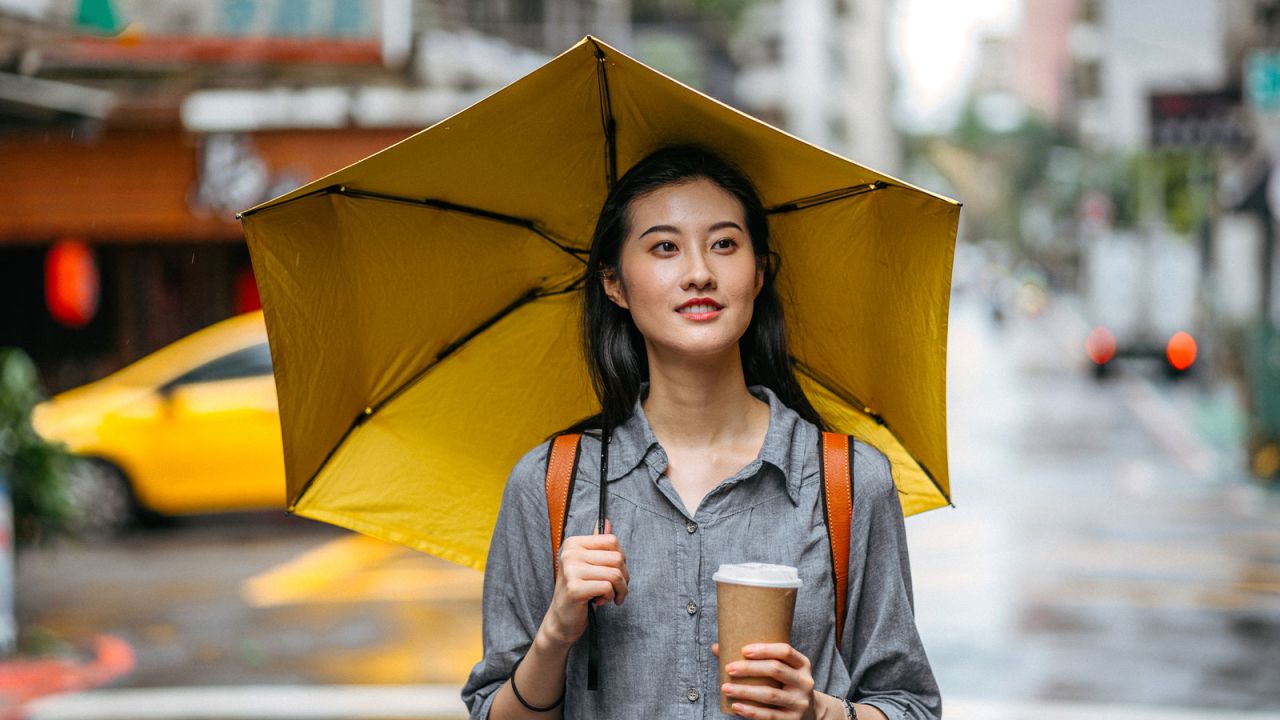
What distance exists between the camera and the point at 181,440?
525 inches

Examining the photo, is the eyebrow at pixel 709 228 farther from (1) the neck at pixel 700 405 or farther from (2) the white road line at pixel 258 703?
(2) the white road line at pixel 258 703

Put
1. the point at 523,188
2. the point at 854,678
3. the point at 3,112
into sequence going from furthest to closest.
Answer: the point at 3,112, the point at 523,188, the point at 854,678

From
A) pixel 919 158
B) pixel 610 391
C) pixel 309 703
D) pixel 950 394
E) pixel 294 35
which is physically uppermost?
pixel 919 158

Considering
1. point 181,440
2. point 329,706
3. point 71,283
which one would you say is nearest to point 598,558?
point 329,706

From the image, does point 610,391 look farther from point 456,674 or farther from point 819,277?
point 456,674

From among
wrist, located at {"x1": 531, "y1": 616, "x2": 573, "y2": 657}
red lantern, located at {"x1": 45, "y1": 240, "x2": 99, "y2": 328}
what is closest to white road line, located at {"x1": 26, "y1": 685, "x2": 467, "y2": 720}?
wrist, located at {"x1": 531, "y1": 616, "x2": 573, "y2": 657}

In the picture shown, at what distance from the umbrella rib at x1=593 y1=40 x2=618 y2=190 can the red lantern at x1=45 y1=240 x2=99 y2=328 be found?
1909 centimetres

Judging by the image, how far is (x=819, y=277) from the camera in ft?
9.02

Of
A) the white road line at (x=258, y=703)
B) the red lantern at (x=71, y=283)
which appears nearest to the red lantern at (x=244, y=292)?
the red lantern at (x=71, y=283)

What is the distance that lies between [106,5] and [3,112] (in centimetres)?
230

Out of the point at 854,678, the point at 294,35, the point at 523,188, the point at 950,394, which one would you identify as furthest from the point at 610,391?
the point at 950,394

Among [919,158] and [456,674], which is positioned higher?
[919,158]

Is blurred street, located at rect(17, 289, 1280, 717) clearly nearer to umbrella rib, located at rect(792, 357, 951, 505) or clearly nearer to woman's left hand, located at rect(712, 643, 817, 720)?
umbrella rib, located at rect(792, 357, 951, 505)

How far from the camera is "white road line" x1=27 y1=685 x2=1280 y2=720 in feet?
25.0
